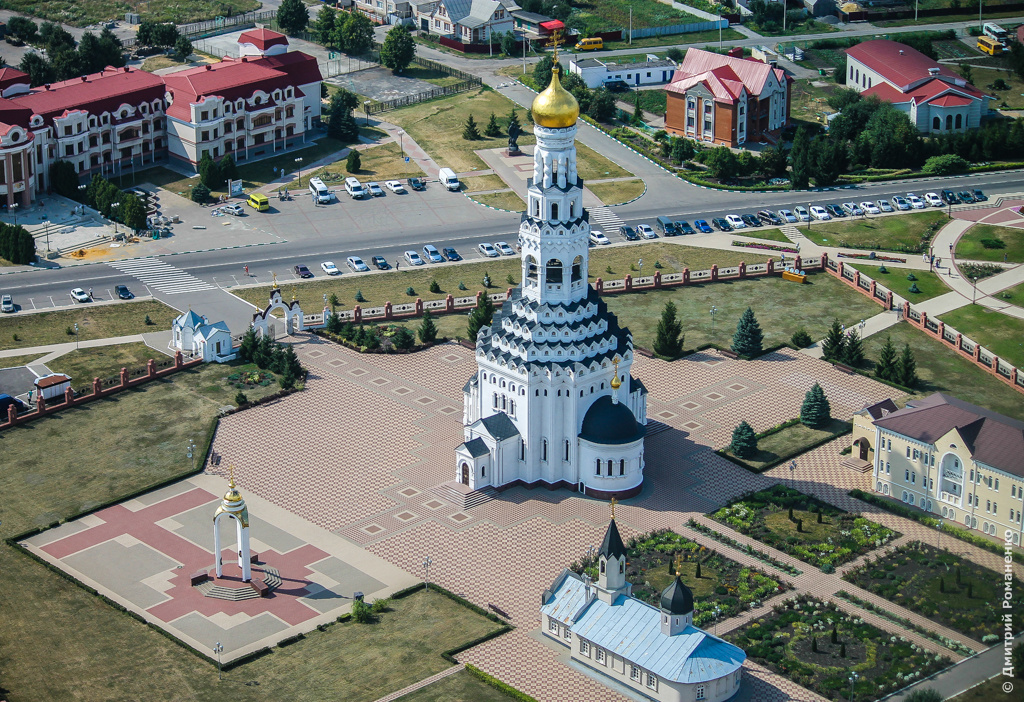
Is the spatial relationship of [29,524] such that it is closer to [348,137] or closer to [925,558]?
[925,558]

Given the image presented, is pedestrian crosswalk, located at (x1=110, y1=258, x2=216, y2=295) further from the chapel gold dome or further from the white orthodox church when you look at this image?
the chapel gold dome

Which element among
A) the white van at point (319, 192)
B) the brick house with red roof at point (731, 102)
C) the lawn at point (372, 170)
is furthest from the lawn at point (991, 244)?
the white van at point (319, 192)

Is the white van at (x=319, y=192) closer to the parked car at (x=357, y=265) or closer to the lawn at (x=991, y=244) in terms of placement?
the parked car at (x=357, y=265)

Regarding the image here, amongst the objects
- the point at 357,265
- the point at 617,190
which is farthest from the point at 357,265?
the point at 617,190

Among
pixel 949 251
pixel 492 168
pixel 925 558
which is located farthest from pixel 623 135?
pixel 925 558

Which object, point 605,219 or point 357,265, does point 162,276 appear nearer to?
point 357,265
